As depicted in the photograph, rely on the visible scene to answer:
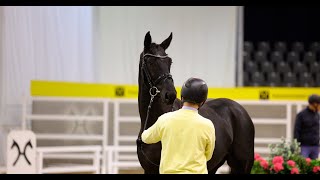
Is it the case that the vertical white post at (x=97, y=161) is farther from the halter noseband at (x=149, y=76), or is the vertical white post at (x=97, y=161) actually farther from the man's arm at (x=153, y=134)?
the man's arm at (x=153, y=134)

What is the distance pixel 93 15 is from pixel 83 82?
4.95ft

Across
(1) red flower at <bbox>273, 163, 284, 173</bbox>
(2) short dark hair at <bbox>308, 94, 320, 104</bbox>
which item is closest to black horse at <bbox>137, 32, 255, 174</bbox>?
(1) red flower at <bbox>273, 163, 284, 173</bbox>

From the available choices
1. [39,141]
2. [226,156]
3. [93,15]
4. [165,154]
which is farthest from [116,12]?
[165,154]

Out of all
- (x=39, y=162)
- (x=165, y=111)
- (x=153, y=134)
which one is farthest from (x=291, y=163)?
(x=153, y=134)

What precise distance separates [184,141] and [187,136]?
3 cm

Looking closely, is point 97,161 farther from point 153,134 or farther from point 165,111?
point 153,134

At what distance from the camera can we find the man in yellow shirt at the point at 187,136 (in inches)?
117

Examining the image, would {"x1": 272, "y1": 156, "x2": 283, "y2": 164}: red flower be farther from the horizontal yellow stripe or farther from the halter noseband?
the horizontal yellow stripe

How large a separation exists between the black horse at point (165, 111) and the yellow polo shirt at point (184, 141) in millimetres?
944

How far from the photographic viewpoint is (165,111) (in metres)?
4.33

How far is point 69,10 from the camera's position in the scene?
10797 millimetres

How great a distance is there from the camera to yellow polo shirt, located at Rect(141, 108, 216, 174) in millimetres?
2965

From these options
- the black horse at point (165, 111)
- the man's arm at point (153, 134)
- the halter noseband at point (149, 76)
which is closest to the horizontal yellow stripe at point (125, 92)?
the black horse at point (165, 111)

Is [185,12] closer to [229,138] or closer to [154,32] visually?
[154,32]
